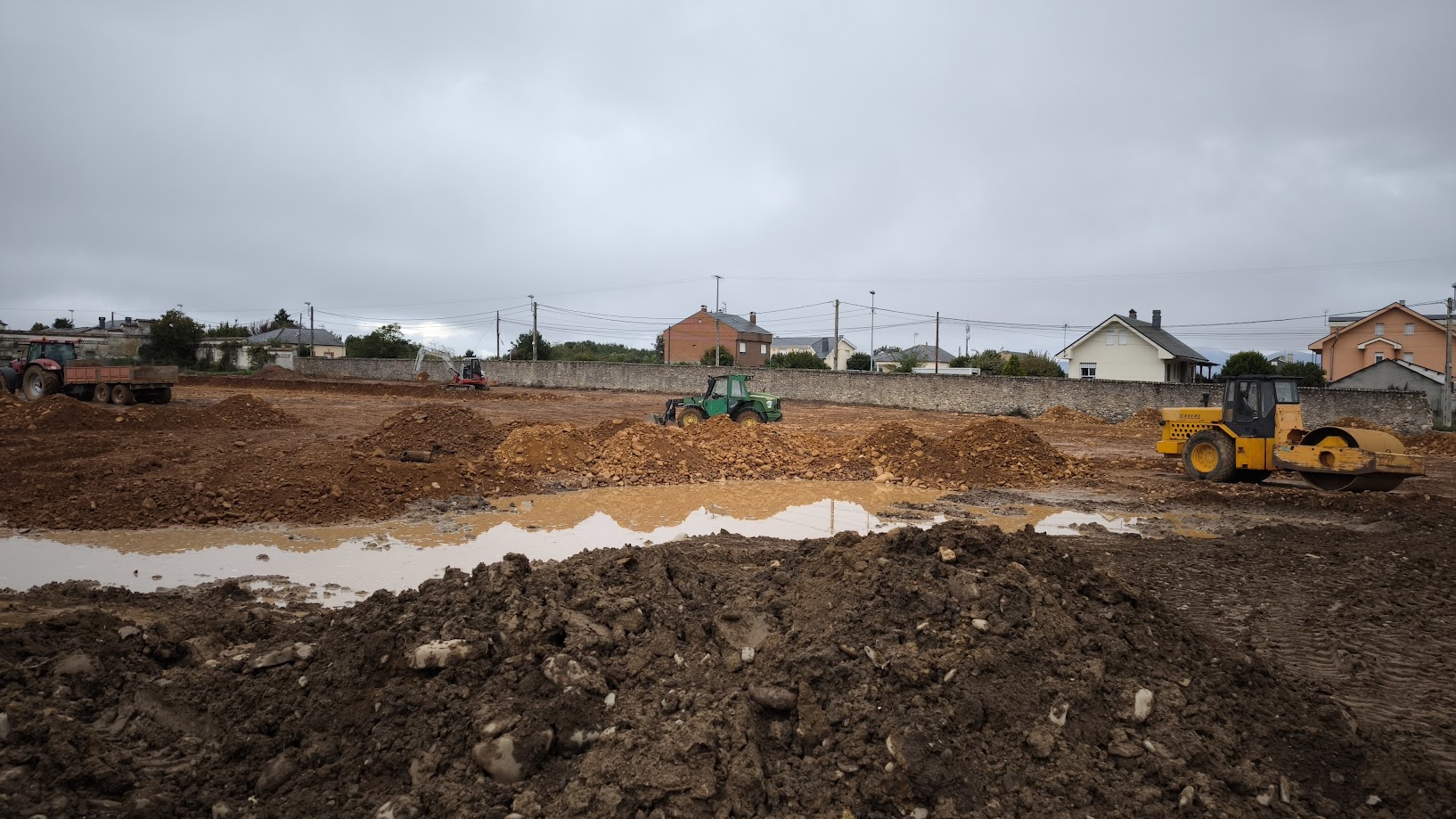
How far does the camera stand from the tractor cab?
13.4m

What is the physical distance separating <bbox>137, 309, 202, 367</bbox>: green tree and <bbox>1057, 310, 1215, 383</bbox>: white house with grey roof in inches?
2544

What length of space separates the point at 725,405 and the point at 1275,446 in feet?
36.3

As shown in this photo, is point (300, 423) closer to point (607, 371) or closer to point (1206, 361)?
point (607, 371)

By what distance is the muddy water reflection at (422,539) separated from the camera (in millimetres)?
8258

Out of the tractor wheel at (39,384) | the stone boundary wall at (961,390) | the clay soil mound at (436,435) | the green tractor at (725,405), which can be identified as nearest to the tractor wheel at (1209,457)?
the green tractor at (725,405)

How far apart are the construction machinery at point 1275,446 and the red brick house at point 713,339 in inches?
2311

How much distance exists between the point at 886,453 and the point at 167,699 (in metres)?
13.4

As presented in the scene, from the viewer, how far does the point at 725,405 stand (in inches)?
776

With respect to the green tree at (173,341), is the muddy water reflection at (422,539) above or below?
below

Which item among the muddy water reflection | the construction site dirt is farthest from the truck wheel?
the construction site dirt

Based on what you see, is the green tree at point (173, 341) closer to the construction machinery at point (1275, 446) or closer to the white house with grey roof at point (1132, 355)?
the white house with grey roof at point (1132, 355)

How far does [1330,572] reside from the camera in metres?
8.10

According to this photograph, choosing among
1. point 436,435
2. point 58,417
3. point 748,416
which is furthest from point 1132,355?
point 58,417

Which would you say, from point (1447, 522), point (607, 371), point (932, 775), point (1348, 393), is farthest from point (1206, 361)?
point (932, 775)
